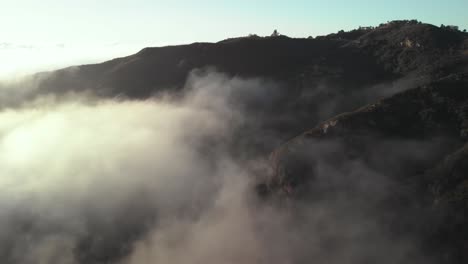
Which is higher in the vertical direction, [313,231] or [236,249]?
[313,231]

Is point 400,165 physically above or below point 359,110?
below

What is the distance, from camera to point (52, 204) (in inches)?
4045

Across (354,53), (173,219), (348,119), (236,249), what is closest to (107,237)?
(173,219)

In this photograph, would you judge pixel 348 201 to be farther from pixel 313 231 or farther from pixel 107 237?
pixel 107 237

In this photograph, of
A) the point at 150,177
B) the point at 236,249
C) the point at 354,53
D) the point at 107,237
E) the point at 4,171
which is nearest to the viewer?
the point at 236,249

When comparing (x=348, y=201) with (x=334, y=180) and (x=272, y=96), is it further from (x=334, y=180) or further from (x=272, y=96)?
(x=272, y=96)

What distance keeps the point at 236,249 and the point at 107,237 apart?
34086 mm

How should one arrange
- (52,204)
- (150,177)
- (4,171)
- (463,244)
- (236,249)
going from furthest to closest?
(4,171), (150,177), (52,204), (236,249), (463,244)

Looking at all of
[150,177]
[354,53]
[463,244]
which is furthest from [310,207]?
[354,53]

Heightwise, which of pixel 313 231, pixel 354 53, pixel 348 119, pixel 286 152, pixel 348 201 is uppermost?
pixel 354 53

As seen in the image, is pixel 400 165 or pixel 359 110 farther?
pixel 359 110

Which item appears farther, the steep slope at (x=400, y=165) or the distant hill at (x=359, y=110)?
the distant hill at (x=359, y=110)

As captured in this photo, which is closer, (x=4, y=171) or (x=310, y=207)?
(x=310, y=207)

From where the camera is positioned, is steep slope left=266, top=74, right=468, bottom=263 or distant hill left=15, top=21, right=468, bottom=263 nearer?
steep slope left=266, top=74, right=468, bottom=263
